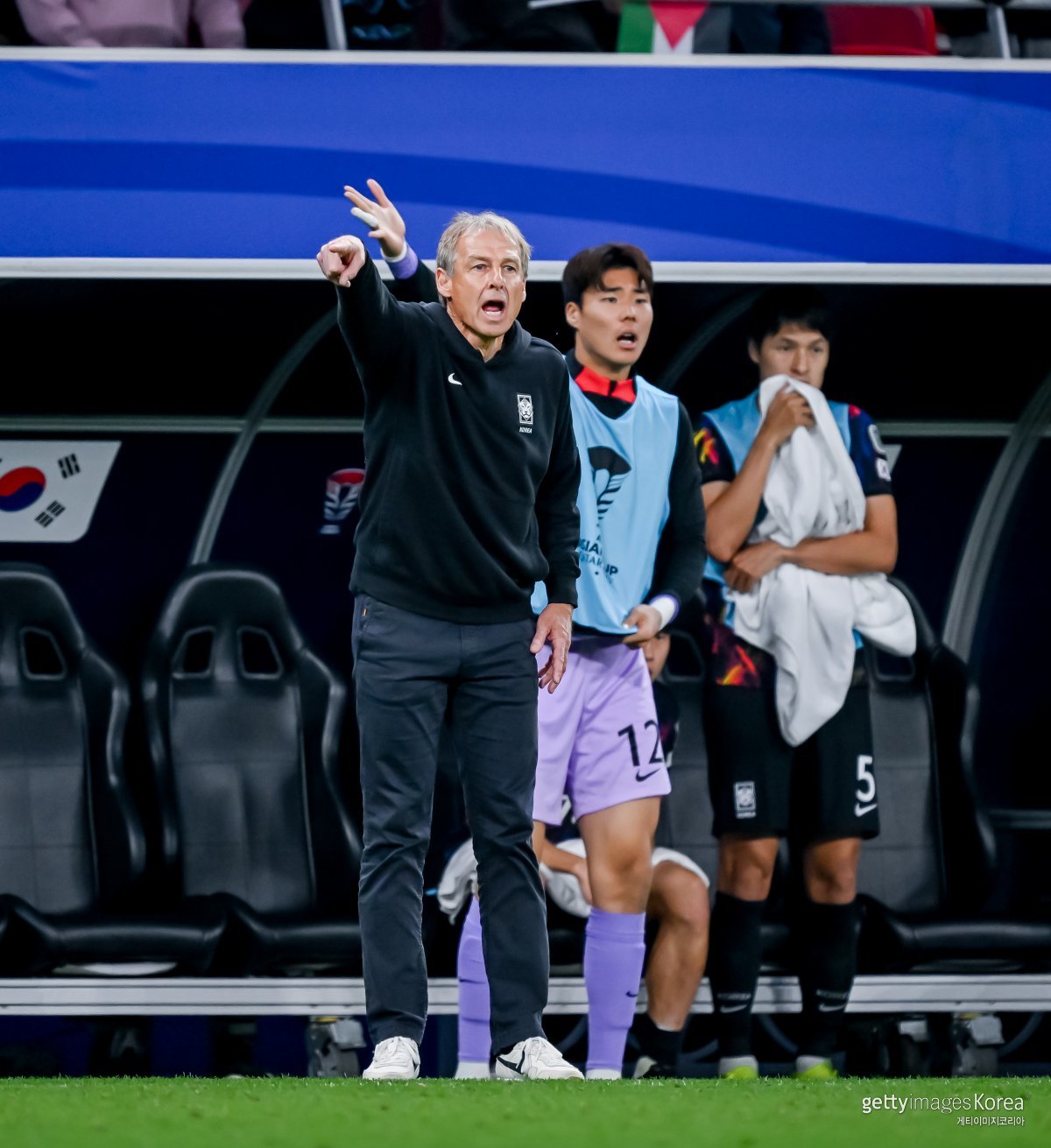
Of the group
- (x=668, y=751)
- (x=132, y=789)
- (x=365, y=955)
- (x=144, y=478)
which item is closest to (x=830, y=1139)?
(x=365, y=955)

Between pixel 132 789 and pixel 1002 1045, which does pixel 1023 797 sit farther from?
pixel 132 789

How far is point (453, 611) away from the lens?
2.85 meters

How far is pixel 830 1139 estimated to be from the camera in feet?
6.75

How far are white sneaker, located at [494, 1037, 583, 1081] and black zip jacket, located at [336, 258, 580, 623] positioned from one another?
0.65 metres

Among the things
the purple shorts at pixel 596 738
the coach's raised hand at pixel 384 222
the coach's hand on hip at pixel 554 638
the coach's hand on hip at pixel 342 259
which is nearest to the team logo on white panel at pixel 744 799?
the purple shorts at pixel 596 738

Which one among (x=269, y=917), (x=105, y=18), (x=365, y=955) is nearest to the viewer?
(x=365, y=955)

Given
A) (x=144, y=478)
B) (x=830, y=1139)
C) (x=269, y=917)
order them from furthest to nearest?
(x=144, y=478)
(x=269, y=917)
(x=830, y=1139)

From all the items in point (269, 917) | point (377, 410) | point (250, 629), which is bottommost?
point (269, 917)

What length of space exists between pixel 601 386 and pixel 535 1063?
149 centimetres

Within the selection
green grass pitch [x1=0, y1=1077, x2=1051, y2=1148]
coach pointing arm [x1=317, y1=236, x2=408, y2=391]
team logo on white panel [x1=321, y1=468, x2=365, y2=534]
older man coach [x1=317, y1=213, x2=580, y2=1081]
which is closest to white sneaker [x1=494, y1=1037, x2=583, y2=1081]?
older man coach [x1=317, y1=213, x2=580, y2=1081]

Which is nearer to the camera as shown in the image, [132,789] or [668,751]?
[668,751]

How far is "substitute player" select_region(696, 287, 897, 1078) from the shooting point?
3986 millimetres

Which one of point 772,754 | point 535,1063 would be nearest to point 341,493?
point 772,754

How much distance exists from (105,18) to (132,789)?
6.15 ft
